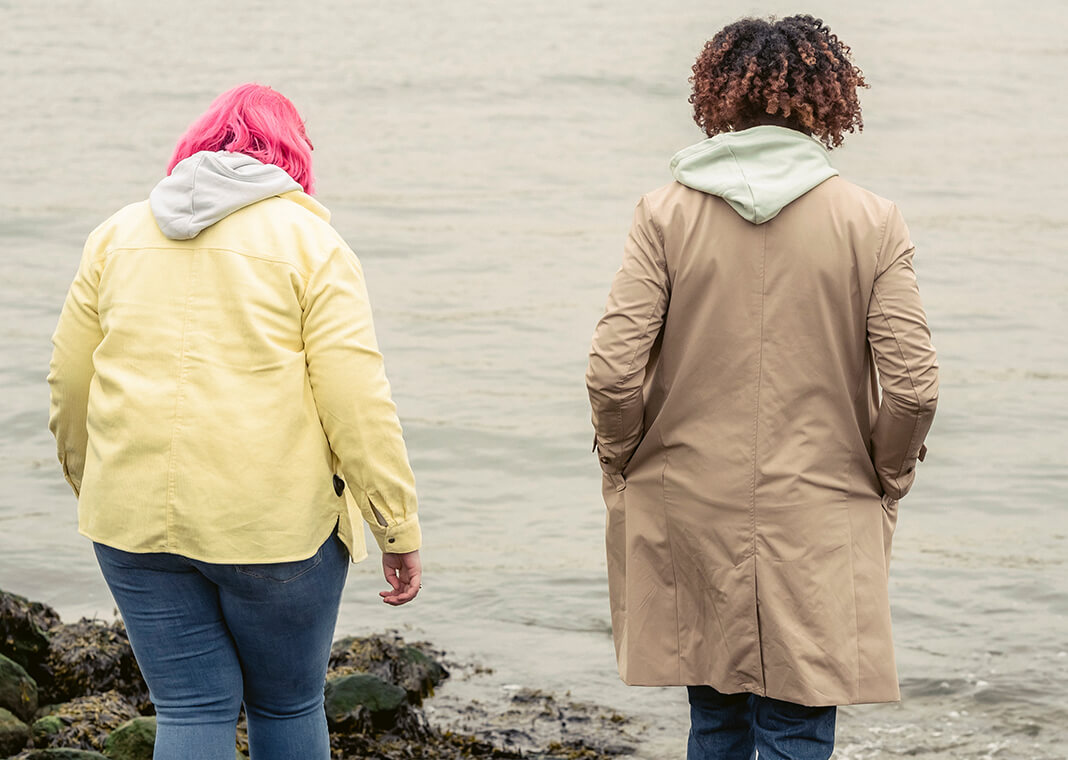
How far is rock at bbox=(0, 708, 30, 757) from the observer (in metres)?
4.05

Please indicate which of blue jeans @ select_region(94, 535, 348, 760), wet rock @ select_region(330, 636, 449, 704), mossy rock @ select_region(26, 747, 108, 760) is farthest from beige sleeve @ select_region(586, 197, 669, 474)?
wet rock @ select_region(330, 636, 449, 704)

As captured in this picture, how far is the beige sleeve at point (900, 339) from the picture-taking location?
111 inches

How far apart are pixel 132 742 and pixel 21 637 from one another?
0.98 meters

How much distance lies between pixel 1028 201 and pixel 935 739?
34.2 ft

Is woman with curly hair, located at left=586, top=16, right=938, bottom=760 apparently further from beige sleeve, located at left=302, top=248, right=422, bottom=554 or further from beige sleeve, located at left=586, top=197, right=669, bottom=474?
beige sleeve, located at left=302, top=248, right=422, bottom=554

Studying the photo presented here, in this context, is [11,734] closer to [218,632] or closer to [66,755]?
[66,755]

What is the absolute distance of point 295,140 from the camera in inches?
111

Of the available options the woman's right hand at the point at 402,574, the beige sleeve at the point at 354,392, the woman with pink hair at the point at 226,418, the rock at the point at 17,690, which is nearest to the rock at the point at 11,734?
the rock at the point at 17,690

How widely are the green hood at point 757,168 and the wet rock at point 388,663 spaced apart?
2536 mm

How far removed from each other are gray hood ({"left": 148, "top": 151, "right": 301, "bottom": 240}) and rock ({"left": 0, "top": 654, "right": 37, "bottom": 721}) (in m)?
2.22

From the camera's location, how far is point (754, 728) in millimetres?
3086

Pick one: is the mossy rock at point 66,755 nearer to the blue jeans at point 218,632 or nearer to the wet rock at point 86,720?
the wet rock at point 86,720

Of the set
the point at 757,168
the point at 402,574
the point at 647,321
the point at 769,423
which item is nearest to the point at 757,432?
the point at 769,423

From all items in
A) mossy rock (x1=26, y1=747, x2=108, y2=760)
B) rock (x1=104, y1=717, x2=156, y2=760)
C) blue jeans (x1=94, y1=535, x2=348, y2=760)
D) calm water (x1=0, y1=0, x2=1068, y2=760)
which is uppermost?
blue jeans (x1=94, y1=535, x2=348, y2=760)
